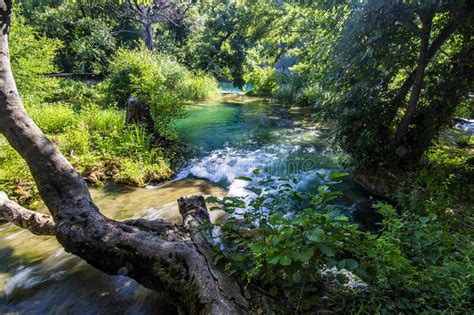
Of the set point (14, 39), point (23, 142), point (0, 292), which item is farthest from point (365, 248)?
point (14, 39)

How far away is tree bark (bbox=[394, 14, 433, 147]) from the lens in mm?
4543

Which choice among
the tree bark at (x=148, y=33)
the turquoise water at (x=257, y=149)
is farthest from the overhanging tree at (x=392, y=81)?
the tree bark at (x=148, y=33)

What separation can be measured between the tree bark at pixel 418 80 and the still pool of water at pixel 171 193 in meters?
1.41

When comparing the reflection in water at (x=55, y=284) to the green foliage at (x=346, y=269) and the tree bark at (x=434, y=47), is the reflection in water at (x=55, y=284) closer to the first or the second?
the green foliage at (x=346, y=269)

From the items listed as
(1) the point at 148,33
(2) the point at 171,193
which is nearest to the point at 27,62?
(2) the point at 171,193

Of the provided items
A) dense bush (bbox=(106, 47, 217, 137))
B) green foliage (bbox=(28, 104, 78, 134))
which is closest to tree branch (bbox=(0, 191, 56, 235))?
green foliage (bbox=(28, 104, 78, 134))

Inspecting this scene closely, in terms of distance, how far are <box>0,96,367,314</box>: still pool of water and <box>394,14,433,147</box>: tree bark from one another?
1406 mm

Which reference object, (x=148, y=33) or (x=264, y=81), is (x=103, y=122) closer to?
(x=148, y=33)

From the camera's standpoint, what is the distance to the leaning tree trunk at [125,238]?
1867 millimetres

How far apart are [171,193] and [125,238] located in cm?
326

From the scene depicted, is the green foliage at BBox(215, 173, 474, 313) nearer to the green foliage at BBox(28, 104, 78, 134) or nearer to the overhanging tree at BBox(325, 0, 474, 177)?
the overhanging tree at BBox(325, 0, 474, 177)

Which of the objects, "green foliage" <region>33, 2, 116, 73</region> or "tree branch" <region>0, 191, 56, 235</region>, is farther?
"green foliage" <region>33, 2, 116, 73</region>

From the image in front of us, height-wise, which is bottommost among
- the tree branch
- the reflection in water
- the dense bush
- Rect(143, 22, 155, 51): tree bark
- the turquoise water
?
the turquoise water

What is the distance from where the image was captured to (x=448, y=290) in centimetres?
167
